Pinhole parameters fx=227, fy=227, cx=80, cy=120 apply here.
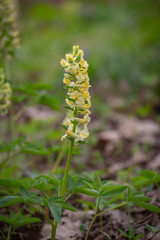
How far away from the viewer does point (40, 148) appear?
1757 millimetres

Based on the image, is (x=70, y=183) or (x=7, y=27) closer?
(x=70, y=183)

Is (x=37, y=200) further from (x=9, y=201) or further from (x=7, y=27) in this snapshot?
(x=7, y=27)

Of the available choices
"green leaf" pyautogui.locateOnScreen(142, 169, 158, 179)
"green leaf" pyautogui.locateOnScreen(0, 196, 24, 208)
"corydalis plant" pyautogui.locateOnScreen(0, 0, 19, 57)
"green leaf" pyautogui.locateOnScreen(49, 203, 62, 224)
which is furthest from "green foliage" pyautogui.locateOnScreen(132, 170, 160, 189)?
"corydalis plant" pyautogui.locateOnScreen(0, 0, 19, 57)

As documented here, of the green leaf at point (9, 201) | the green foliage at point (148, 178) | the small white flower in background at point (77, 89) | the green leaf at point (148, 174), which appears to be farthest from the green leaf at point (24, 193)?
the green leaf at point (148, 174)

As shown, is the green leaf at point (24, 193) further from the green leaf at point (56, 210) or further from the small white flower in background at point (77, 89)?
the small white flower in background at point (77, 89)

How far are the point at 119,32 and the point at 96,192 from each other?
848cm

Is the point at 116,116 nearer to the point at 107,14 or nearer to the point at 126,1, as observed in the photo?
A: the point at 107,14

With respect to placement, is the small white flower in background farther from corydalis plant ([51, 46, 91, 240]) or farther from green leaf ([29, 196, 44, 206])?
green leaf ([29, 196, 44, 206])

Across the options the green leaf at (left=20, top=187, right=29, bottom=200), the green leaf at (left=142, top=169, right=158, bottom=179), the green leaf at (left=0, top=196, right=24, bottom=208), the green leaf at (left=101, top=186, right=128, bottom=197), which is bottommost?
the green leaf at (left=0, top=196, right=24, bottom=208)

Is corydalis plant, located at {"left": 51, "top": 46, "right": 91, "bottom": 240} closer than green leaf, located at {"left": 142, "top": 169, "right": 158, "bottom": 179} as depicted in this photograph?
Yes

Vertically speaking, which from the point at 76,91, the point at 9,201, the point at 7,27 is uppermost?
the point at 7,27

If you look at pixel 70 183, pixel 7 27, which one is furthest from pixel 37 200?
pixel 7 27

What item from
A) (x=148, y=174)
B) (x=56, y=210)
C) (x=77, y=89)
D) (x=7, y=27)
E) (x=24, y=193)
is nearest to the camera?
(x=56, y=210)

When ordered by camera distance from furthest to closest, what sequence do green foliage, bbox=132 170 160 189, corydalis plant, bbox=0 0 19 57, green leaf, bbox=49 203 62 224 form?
corydalis plant, bbox=0 0 19 57
green foliage, bbox=132 170 160 189
green leaf, bbox=49 203 62 224
